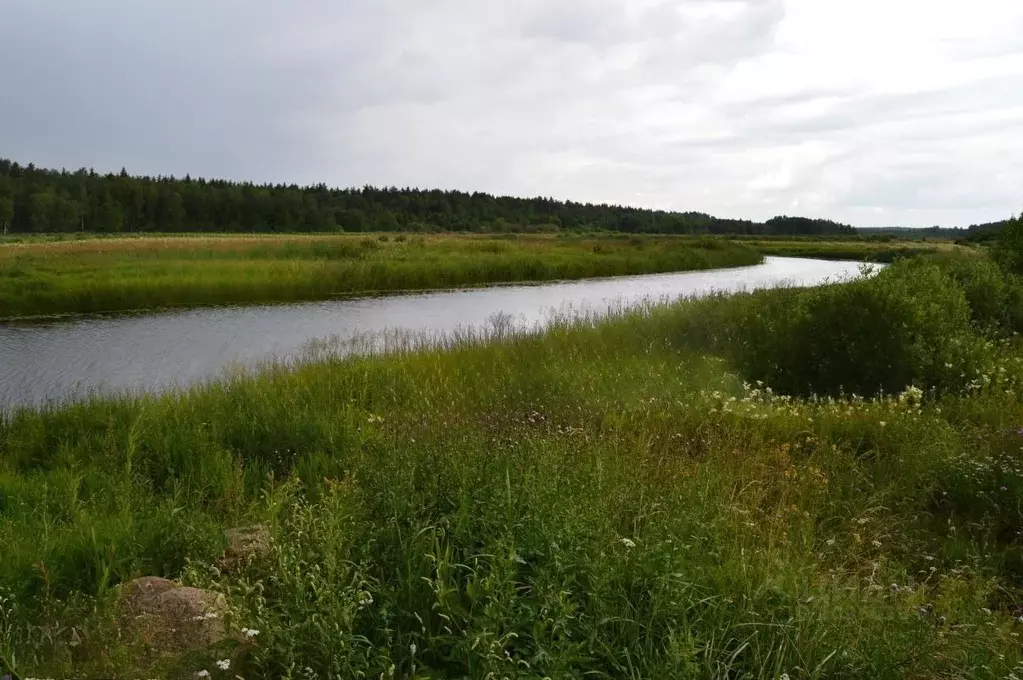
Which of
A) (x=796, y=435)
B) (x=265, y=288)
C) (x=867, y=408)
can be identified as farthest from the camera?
(x=265, y=288)

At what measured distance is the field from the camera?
243cm

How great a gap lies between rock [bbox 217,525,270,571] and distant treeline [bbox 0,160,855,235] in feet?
297

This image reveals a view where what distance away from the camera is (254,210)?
314 ft

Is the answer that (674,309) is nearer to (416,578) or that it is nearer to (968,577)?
(968,577)

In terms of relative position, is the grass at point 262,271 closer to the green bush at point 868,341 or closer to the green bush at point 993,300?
the green bush at point 868,341

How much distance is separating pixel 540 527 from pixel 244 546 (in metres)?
1.58

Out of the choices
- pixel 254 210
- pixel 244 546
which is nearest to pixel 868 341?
pixel 244 546

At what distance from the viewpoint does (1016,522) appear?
4.73 meters

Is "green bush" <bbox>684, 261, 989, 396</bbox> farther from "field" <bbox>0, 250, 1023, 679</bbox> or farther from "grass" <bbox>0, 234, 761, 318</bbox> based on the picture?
"grass" <bbox>0, 234, 761, 318</bbox>

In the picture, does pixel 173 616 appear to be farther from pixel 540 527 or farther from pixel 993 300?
pixel 993 300

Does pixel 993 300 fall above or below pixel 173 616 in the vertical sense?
above

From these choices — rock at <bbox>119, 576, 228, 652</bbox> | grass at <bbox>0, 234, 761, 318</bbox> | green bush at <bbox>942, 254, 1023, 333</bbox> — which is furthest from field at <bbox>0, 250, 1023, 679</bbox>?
grass at <bbox>0, 234, 761, 318</bbox>

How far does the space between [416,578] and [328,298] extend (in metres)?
23.5

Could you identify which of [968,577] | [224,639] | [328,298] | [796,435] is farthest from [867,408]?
[328,298]
